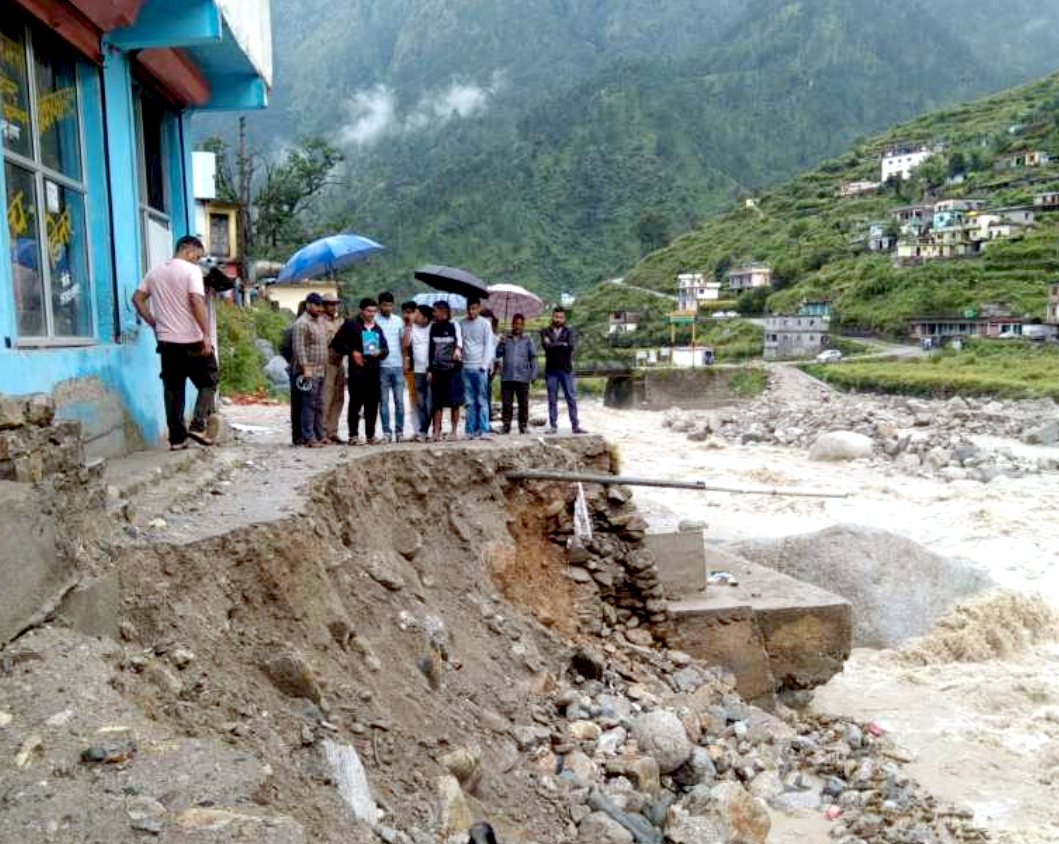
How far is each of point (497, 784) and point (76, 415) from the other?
11.8ft

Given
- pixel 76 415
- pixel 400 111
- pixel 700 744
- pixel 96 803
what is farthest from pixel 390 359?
pixel 400 111

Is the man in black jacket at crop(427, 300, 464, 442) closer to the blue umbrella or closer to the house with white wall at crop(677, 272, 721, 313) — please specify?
the blue umbrella

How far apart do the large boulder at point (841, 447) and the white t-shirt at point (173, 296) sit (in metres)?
21.9

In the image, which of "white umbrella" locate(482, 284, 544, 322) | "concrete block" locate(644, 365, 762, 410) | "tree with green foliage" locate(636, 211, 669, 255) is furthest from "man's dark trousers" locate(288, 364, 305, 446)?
"tree with green foliage" locate(636, 211, 669, 255)

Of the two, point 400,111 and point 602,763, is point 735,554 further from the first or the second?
point 400,111

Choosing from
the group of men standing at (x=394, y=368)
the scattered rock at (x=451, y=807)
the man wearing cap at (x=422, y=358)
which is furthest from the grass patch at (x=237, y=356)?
the scattered rock at (x=451, y=807)

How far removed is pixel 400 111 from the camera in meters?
170

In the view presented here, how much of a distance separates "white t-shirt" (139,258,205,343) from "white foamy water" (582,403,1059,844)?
575cm

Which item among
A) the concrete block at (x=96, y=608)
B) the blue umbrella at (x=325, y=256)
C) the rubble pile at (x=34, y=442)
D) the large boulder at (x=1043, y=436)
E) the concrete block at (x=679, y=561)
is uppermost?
the blue umbrella at (x=325, y=256)

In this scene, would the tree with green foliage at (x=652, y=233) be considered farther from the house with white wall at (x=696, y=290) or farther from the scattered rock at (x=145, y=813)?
the scattered rock at (x=145, y=813)

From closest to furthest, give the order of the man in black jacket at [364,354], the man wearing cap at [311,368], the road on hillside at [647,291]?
1. the man wearing cap at [311,368]
2. the man in black jacket at [364,354]
3. the road on hillside at [647,291]

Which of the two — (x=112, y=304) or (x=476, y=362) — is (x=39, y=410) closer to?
(x=112, y=304)

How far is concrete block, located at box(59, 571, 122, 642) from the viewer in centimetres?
394

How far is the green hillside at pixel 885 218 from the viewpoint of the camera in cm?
6162
